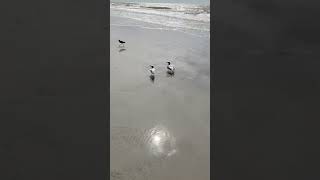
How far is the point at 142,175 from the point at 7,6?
1313 millimetres

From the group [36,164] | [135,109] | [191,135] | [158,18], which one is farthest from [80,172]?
[158,18]

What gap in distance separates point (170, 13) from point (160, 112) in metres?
5.21

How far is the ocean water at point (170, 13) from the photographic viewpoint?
22.2 feet

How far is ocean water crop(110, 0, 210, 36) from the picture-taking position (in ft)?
22.2

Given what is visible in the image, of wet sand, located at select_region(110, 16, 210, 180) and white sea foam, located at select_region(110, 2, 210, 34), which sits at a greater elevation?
white sea foam, located at select_region(110, 2, 210, 34)

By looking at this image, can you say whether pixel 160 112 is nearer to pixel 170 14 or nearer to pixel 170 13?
pixel 170 14

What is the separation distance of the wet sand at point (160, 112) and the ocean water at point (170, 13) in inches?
49.4

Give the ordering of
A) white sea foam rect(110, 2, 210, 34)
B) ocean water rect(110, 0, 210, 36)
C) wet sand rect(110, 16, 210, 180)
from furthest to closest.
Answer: white sea foam rect(110, 2, 210, 34)
ocean water rect(110, 0, 210, 36)
wet sand rect(110, 16, 210, 180)

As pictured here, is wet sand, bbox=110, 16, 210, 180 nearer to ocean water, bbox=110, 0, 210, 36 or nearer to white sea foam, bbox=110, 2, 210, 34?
ocean water, bbox=110, 0, 210, 36

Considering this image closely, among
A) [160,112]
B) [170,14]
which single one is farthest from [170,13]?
[160,112]

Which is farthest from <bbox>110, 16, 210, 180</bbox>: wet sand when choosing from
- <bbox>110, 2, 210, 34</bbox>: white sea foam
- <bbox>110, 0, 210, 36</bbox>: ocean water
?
<bbox>110, 2, 210, 34</bbox>: white sea foam

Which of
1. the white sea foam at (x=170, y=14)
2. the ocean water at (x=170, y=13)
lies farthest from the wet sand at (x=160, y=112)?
the white sea foam at (x=170, y=14)

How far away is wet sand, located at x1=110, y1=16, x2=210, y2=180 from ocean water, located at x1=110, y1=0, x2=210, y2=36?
4.11ft

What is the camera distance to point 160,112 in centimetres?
329
